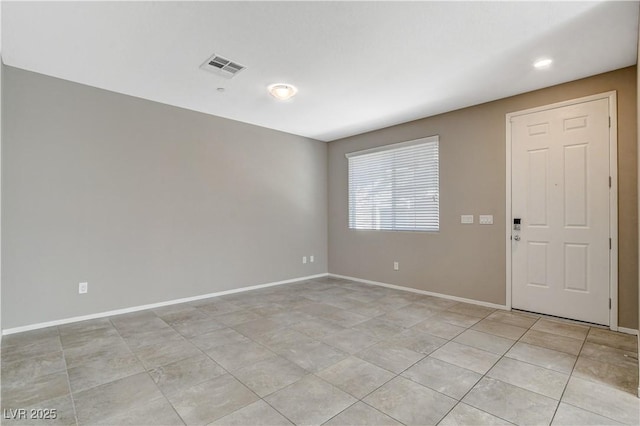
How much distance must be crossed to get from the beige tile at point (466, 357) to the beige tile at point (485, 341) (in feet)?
0.30

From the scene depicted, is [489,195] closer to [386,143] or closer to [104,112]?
[386,143]

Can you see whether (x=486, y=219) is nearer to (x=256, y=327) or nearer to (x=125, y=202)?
(x=256, y=327)

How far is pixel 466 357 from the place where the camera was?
8.56 ft

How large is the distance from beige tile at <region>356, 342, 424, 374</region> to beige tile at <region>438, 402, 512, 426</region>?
1.79 feet

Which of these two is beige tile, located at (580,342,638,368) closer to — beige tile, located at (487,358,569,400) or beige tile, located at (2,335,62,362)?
beige tile, located at (487,358,569,400)

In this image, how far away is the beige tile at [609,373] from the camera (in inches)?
85.7

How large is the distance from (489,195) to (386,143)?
192 cm

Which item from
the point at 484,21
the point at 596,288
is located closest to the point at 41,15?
the point at 484,21

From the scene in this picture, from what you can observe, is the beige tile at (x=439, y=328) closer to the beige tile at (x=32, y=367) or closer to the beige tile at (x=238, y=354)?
the beige tile at (x=238, y=354)

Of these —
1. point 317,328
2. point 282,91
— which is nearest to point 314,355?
point 317,328

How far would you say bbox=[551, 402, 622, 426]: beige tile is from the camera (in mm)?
1781

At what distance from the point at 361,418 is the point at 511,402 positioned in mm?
1014

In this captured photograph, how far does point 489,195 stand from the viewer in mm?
4105

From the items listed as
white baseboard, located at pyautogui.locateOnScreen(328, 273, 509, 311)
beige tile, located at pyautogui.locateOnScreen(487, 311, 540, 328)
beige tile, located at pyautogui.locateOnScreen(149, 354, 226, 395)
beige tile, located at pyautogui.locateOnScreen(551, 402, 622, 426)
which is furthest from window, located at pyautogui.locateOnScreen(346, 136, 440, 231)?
beige tile, located at pyautogui.locateOnScreen(149, 354, 226, 395)
